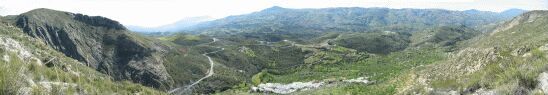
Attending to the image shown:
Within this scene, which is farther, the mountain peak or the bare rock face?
the mountain peak

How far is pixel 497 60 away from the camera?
3606cm

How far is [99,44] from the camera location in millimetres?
156500

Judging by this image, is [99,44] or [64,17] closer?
[99,44]

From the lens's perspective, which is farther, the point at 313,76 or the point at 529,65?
the point at 313,76

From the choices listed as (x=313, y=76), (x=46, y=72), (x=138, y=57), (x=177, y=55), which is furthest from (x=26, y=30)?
(x=46, y=72)

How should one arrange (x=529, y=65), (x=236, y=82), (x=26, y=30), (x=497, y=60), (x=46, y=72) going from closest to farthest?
(x=46, y=72), (x=529, y=65), (x=497, y=60), (x=26, y=30), (x=236, y=82)

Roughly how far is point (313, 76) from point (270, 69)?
97.3 ft

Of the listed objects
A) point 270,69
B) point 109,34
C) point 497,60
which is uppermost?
point 497,60

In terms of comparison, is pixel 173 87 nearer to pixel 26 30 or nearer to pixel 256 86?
pixel 256 86

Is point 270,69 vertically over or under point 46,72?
under

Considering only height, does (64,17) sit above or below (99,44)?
above

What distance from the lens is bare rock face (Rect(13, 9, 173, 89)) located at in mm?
138375

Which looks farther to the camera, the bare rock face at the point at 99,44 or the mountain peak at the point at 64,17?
the mountain peak at the point at 64,17

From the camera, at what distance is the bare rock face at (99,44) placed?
138 m
